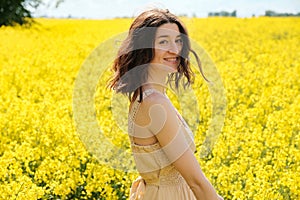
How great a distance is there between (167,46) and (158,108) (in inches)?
11.7

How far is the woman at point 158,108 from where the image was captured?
2488 mm

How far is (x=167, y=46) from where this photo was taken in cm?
258

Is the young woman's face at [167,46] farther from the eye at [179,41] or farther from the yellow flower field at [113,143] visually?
the yellow flower field at [113,143]

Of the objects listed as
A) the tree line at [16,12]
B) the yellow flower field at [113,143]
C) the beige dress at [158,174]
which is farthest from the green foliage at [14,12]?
the beige dress at [158,174]

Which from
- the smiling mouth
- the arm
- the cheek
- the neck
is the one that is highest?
the cheek

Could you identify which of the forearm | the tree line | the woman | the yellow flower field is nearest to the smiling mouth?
the woman

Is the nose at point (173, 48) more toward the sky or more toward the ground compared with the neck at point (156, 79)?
more toward the sky

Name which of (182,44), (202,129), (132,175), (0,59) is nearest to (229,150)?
(202,129)

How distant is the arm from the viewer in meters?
2.47

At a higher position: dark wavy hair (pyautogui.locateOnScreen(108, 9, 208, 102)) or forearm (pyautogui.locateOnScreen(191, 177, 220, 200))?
dark wavy hair (pyautogui.locateOnScreen(108, 9, 208, 102))

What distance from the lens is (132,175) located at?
4668 mm

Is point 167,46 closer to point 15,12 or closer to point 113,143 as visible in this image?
point 113,143

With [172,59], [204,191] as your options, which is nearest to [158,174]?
[204,191]

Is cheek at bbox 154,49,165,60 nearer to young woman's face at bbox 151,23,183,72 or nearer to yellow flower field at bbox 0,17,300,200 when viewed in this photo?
young woman's face at bbox 151,23,183,72
